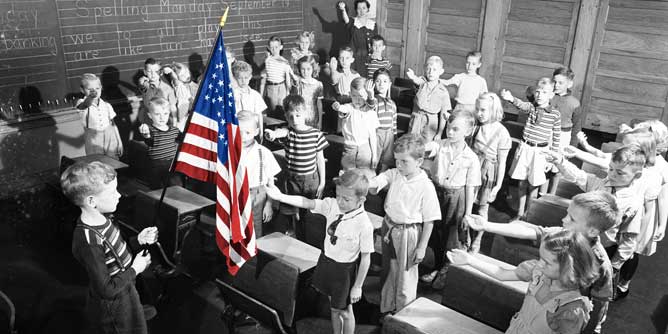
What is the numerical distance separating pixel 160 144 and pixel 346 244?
9.20ft

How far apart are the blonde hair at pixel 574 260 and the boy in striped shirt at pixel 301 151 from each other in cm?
262

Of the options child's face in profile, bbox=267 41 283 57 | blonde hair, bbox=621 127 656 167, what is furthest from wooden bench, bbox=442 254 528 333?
child's face in profile, bbox=267 41 283 57

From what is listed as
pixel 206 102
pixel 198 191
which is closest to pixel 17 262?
pixel 198 191

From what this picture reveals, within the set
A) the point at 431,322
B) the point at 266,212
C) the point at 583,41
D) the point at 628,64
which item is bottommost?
the point at 266,212

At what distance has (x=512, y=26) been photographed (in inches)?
351

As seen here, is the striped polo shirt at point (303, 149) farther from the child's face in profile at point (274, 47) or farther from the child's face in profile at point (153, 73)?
the child's face in profile at point (274, 47)

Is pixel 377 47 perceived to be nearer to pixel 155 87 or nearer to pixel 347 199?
pixel 155 87

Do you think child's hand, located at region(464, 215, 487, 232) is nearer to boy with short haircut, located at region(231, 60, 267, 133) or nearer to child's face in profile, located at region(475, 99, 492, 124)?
child's face in profile, located at region(475, 99, 492, 124)

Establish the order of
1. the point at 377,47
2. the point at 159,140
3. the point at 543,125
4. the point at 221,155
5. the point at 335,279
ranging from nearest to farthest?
the point at 221,155 < the point at 335,279 < the point at 543,125 < the point at 159,140 < the point at 377,47

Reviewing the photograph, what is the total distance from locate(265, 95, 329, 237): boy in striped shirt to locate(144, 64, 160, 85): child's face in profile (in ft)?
8.13

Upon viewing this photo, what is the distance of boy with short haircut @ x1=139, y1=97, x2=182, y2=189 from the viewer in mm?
5223

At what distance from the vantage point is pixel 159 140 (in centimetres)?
528

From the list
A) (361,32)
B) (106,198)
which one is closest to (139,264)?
(106,198)

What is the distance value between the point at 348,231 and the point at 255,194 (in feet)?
4.65
